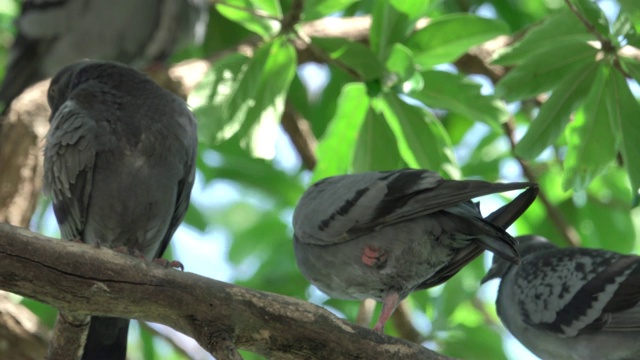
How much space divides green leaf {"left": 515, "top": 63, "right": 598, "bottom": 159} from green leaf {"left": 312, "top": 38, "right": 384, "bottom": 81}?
103 cm

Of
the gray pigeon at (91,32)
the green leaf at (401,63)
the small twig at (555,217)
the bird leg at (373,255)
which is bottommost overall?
the bird leg at (373,255)

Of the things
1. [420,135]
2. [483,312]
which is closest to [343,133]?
[420,135]

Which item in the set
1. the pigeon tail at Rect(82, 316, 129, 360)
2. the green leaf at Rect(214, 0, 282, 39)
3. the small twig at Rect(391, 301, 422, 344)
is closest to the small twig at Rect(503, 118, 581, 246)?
the small twig at Rect(391, 301, 422, 344)

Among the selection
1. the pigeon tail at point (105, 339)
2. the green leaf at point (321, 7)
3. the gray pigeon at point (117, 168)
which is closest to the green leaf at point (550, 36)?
the green leaf at point (321, 7)

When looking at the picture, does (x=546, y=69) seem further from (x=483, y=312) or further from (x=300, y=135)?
(x=483, y=312)

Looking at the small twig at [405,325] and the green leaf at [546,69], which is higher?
the green leaf at [546,69]

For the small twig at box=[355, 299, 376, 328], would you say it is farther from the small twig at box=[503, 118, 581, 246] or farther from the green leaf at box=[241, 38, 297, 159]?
the small twig at box=[503, 118, 581, 246]

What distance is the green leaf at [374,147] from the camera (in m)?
6.04

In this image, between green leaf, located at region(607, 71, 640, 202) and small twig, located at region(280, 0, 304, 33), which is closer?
green leaf, located at region(607, 71, 640, 202)

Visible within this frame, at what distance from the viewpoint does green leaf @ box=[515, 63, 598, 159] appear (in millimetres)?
5422

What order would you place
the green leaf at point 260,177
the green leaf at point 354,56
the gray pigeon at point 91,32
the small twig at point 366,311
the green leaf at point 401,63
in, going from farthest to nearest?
the green leaf at point 260,177
the gray pigeon at point 91,32
the small twig at point 366,311
the green leaf at point 354,56
the green leaf at point 401,63

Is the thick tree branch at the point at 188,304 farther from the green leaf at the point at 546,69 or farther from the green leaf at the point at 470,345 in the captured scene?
the green leaf at the point at 470,345

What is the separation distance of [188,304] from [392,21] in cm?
245

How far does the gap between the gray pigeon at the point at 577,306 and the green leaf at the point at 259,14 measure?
2.26 m
